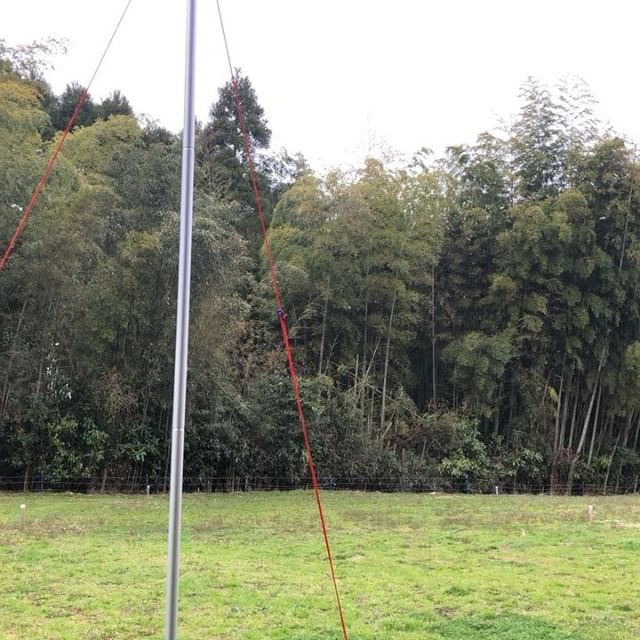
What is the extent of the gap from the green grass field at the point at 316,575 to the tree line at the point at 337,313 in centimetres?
316

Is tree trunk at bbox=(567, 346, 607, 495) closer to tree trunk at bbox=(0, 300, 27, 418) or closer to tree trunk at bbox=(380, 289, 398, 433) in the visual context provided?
tree trunk at bbox=(380, 289, 398, 433)

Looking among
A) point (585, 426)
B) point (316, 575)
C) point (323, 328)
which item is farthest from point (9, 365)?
point (585, 426)

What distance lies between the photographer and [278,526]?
967 centimetres

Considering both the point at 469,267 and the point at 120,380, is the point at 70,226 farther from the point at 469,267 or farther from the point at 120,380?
the point at 469,267

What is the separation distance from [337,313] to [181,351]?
44.4 ft

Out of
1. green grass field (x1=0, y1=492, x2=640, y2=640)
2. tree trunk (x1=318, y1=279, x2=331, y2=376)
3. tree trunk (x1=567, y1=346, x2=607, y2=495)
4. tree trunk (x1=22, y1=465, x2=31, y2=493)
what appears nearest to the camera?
green grass field (x1=0, y1=492, x2=640, y2=640)

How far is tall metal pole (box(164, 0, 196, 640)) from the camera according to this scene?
132 inches

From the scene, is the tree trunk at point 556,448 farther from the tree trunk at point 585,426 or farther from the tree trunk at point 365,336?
the tree trunk at point 365,336

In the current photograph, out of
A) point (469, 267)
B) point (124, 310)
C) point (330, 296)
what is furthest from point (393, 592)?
point (469, 267)

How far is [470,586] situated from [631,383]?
13.4 m

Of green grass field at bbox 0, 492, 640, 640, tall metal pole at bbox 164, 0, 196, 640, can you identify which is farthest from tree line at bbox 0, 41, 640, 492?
tall metal pole at bbox 164, 0, 196, 640

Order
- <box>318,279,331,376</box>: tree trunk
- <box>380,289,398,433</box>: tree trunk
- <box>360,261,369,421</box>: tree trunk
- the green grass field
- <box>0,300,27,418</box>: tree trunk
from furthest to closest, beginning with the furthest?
<box>380,289,398,433</box>: tree trunk → <box>360,261,369,421</box>: tree trunk → <box>318,279,331,376</box>: tree trunk → <box>0,300,27,418</box>: tree trunk → the green grass field

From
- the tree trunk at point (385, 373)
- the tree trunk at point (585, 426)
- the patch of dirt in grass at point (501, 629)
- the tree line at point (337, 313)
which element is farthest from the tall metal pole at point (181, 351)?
the tree trunk at point (585, 426)

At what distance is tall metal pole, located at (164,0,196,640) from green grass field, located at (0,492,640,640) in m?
1.46
